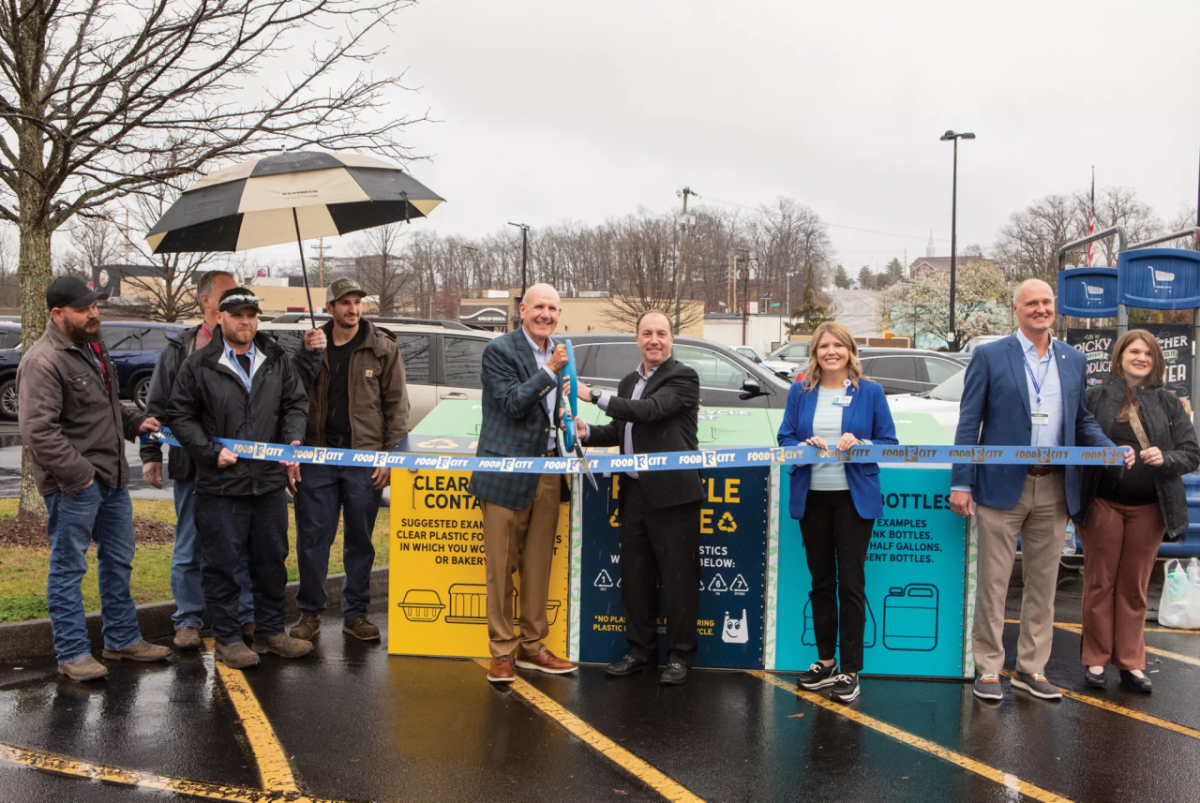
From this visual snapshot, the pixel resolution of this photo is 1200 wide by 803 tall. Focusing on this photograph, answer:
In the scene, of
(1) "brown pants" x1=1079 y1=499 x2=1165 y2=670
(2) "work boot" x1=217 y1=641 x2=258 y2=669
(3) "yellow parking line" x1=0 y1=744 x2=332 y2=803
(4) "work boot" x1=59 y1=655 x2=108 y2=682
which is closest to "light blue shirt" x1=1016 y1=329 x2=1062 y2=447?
(1) "brown pants" x1=1079 y1=499 x2=1165 y2=670

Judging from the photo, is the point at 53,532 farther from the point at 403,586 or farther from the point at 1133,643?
the point at 1133,643

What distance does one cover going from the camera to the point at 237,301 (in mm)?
5195

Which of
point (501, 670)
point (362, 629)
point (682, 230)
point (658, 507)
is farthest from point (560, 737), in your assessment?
point (682, 230)

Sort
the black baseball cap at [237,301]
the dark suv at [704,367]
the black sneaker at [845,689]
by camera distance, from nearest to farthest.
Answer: the black sneaker at [845,689] → the black baseball cap at [237,301] → the dark suv at [704,367]

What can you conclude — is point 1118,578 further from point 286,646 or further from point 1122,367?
point 286,646

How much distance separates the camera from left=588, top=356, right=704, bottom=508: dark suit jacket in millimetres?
4930

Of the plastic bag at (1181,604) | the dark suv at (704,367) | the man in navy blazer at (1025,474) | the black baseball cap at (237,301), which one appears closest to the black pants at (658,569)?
the man in navy blazer at (1025,474)

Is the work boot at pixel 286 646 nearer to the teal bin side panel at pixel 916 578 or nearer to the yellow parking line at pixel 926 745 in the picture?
the yellow parking line at pixel 926 745

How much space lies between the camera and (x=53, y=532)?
5.04m

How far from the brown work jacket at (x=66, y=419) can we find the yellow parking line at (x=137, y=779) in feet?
4.61

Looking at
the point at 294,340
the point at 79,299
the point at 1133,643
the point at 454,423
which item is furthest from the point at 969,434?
the point at 294,340

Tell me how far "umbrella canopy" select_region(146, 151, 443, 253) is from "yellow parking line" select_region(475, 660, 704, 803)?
2941 millimetres

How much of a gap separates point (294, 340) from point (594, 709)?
7150mm

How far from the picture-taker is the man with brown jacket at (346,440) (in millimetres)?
5715
